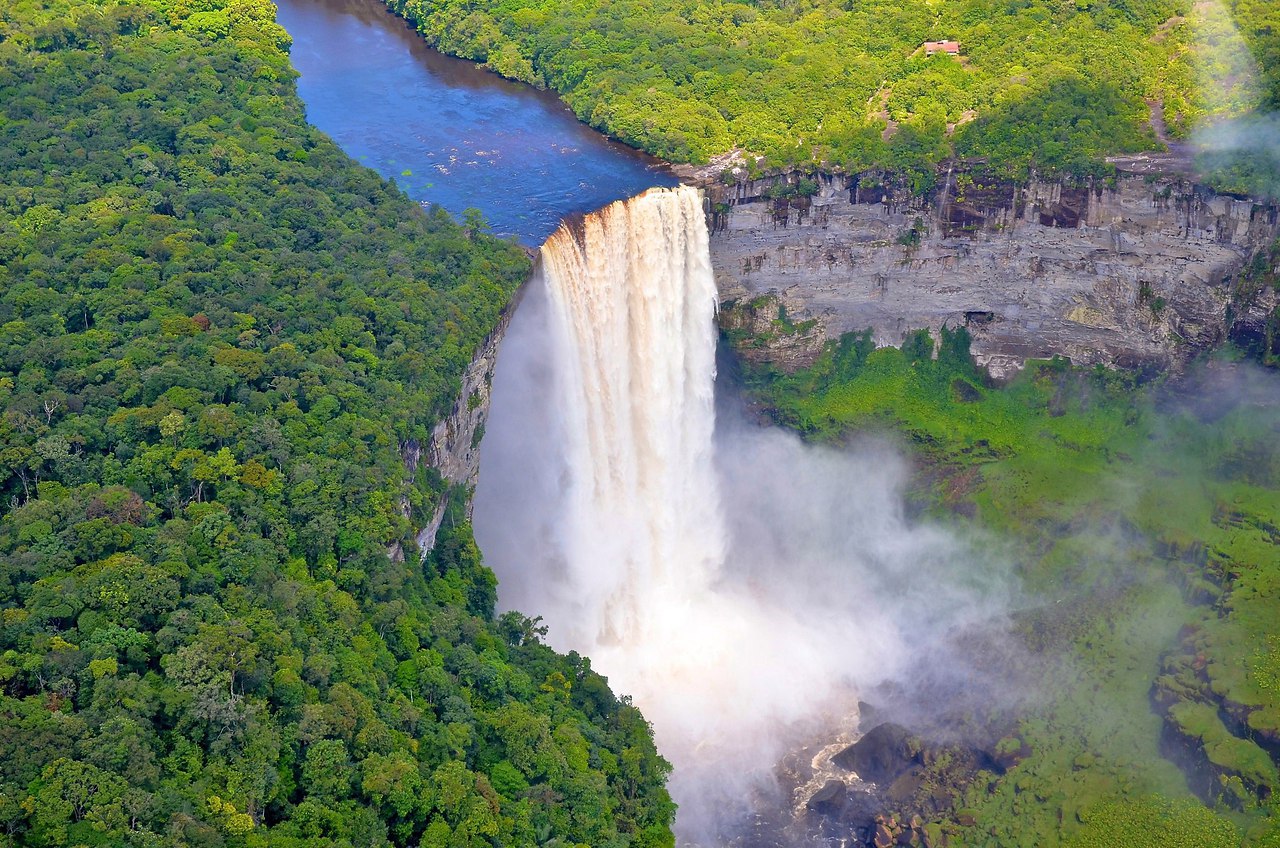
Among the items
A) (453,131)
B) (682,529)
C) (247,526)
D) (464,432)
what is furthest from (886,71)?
(247,526)

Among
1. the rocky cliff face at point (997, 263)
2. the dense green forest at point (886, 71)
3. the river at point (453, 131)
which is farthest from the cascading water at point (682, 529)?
the dense green forest at point (886, 71)

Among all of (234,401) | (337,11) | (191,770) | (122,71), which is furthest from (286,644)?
(337,11)

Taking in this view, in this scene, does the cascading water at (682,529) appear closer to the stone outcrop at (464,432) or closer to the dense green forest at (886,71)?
the stone outcrop at (464,432)

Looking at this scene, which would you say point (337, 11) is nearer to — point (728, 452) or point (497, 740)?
point (728, 452)

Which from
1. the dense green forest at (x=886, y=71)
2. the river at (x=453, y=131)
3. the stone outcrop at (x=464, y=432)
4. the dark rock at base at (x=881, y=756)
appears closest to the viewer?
the stone outcrop at (x=464, y=432)

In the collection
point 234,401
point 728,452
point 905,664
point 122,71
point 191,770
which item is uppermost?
point 122,71

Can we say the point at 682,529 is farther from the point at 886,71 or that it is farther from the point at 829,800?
the point at 886,71
